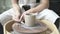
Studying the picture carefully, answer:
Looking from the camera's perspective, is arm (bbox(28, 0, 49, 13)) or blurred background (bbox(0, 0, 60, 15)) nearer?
arm (bbox(28, 0, 49, 13))

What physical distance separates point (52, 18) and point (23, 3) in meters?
0.49

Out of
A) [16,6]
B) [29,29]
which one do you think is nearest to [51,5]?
[16,6]

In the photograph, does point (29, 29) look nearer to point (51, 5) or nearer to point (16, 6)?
point (16, 6)

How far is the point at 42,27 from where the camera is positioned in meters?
1.12

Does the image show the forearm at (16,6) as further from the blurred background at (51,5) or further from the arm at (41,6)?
the blurred background at (51,5)

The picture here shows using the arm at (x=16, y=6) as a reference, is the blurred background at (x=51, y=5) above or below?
below

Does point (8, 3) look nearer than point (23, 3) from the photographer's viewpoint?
No

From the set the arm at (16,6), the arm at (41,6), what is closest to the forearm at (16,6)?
the arm at (16,6)

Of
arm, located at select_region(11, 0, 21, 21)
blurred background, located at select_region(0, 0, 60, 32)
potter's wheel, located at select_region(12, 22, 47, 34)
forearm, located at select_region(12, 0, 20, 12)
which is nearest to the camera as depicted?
potter's wheel, located at select_region(12, 22, 47, 34)

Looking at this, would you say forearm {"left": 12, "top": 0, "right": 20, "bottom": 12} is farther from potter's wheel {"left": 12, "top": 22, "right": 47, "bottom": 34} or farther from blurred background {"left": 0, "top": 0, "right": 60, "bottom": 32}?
blurred background {"left": 0, "top": 0, "right": 60, "bottom": 32}

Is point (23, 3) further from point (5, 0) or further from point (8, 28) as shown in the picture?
point (5, 0)

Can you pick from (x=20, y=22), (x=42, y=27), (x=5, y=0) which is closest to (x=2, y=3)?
(x=5, y=0)

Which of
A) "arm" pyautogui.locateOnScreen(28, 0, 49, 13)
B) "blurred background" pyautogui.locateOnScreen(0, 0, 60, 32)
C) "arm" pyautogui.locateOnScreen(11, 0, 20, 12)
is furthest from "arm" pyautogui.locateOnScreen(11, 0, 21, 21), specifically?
"blurred background" pyautogui.locateOnScreen(0, 0, 60, 32)

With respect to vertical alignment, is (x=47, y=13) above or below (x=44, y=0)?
below
